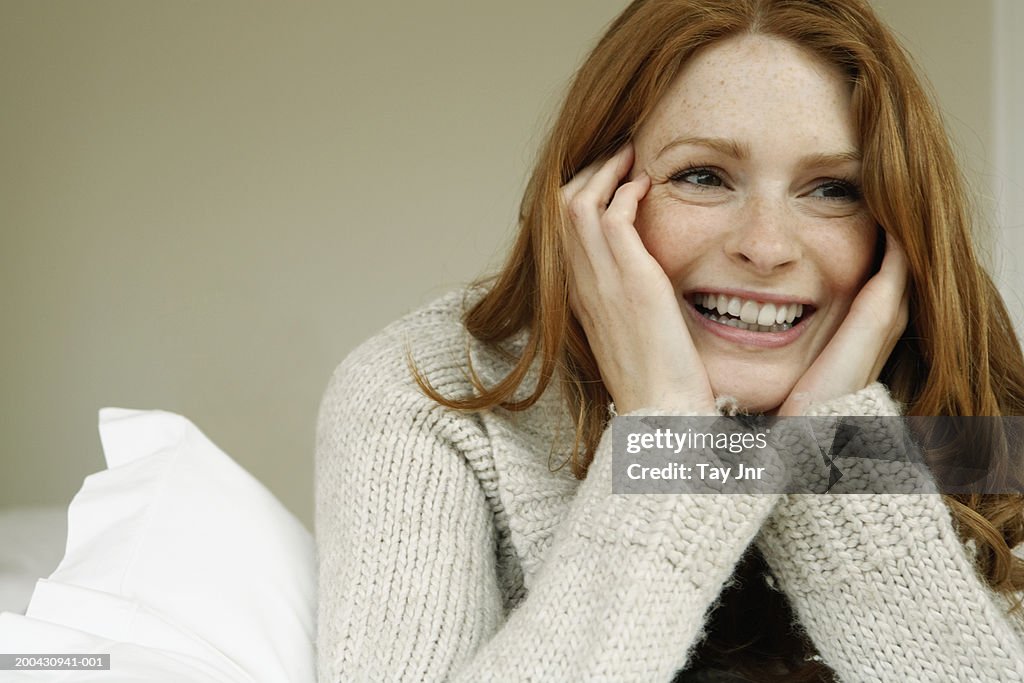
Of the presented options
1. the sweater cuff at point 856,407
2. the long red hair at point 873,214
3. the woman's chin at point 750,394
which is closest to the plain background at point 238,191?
the long red hair at point 873,214

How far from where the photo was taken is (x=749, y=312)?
3.74ft

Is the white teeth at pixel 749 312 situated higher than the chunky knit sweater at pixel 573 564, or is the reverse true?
the white teeth at pixel 749 312

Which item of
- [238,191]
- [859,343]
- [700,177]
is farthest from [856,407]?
[238,191]

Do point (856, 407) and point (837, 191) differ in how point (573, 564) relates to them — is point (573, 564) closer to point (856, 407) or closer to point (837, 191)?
point (856, 407)

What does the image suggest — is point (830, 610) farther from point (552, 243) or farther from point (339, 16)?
point (339, 16)

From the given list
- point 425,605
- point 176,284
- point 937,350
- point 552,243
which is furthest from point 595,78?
point 176,284

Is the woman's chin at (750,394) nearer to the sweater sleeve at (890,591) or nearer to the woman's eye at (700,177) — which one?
the sweater sleeve at (890,591)

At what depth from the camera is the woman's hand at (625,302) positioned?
1105 millimetres

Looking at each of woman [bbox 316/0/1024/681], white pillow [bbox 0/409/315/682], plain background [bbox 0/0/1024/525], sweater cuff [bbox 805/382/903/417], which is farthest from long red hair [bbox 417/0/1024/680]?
plain background [bbox 0/0/1024/525]

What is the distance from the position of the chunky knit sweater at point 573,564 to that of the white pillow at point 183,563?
0.06 metres

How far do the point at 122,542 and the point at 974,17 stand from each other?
2.23 metres

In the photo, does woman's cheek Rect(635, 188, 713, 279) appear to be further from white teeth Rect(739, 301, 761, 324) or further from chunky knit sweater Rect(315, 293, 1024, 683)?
chunky knit sweater Rect(315, 293, 1024, 683)

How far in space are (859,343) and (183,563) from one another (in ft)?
2.49

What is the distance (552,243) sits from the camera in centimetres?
121
